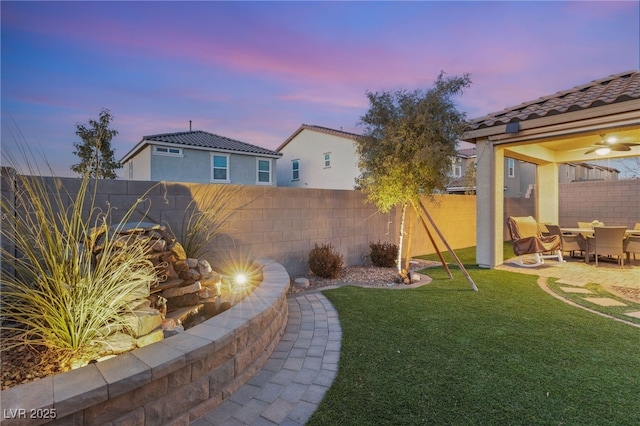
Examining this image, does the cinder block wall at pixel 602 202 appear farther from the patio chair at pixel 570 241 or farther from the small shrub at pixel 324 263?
the small shrub at pixel 324 263

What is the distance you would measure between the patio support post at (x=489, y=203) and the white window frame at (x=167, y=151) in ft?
38.8

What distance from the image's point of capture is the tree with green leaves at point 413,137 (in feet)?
17.0

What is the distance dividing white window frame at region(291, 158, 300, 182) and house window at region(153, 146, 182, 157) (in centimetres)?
785

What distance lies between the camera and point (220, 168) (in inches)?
573

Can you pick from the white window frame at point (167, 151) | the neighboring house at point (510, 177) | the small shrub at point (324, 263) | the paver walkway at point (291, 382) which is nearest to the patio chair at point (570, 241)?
the small shrub at point (324, 263)

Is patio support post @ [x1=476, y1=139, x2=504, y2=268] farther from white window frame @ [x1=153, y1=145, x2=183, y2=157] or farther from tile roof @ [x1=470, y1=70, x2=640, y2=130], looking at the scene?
white window frame @ [x1=153, y1=145, x2=183, y2=157]

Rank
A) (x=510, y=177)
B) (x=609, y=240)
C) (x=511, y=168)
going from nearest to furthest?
(x=609, y=240), (x=510, y=177), (x=511, y=168)

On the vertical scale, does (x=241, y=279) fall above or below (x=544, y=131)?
below

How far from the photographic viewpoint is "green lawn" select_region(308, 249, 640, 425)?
2.12 metres

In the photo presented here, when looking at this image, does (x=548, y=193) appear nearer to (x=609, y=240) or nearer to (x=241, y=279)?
(x=609, y=240)

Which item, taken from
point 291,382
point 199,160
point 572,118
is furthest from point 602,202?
point 199,160

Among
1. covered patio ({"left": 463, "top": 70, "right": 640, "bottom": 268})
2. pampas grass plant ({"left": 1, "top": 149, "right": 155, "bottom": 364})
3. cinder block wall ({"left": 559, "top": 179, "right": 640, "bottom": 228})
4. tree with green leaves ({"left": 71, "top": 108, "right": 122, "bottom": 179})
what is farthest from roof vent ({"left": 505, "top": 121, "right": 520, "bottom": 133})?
tree with green leaves ({"left": 71, "top": 108, "right": 122, "bottom": 179})

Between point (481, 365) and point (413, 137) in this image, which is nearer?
point (481, 365)

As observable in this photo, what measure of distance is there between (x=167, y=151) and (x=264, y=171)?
4.65 meters
